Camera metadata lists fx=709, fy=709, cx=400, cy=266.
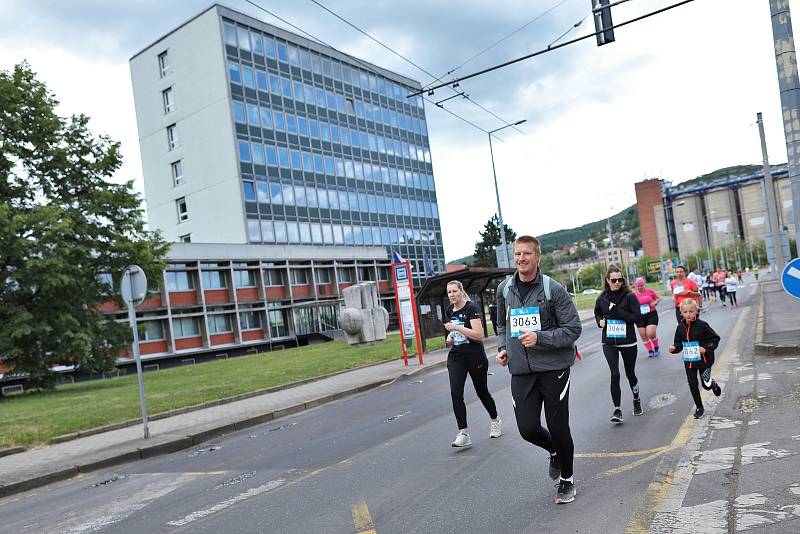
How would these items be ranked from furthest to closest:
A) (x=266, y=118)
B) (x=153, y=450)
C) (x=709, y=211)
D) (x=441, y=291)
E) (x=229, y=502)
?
(x=709, y=211)
(x=266, y=118)
(x=441, y=291)
(x=153, y=450)
(x=229, y=502)

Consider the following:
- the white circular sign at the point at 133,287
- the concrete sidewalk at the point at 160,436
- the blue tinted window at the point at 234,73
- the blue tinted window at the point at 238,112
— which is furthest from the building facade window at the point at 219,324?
the white circular sign at the point at 133,287

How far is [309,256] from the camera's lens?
4938 centimetres

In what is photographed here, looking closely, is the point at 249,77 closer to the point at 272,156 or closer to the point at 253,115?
the point at 253,115

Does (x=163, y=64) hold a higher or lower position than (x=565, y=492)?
higher

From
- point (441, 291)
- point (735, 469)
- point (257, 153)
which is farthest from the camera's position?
point (257, 153)

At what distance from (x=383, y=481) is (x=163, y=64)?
5078cm

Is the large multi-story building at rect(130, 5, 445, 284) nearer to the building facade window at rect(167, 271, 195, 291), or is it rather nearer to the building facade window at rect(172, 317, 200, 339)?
the building facade window at rect(167, 271, 195, 291)

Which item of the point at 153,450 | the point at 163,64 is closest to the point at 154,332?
the point at 163,64

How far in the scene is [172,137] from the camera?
168 ft

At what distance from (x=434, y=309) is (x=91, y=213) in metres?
13.0

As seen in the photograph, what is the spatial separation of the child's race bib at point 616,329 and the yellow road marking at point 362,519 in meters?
4.12

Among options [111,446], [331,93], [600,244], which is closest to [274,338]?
[331,93]

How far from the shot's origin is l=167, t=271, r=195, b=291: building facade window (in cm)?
4028

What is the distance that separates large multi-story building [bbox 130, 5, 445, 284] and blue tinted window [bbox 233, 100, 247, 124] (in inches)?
3.3
